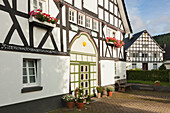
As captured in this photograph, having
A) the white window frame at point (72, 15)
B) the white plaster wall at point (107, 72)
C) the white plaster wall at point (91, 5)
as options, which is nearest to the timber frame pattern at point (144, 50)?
the white plaster wall at point (107, 72)

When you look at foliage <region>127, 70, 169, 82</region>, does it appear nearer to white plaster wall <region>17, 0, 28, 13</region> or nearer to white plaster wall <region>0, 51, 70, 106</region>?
white plaster wall <region>0, 51, 70, 106</region>

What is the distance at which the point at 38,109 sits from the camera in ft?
21.6

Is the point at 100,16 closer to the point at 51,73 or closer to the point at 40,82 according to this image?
the point at 51,73

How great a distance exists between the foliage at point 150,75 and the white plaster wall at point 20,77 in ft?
44.3

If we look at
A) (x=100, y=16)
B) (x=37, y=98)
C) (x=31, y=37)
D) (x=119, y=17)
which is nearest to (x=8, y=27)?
(x=31, y=37)

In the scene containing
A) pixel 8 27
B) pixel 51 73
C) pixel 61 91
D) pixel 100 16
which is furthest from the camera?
pixel 100 16

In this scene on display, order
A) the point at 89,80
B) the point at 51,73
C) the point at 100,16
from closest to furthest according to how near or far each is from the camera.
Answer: the point at 51,73, the point at 89,80, the point at 100,16

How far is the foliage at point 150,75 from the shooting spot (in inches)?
666

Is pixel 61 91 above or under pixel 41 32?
under

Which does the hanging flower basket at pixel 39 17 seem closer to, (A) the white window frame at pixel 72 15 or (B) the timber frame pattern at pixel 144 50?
(A) the white window frame at pixel 72 15

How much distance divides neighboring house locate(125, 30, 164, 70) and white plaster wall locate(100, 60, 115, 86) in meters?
20.4

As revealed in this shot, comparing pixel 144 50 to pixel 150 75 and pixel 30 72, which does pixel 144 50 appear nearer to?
pixel 150 75

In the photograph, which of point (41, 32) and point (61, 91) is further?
point (61, 91)

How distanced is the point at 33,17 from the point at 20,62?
2.00 meters
